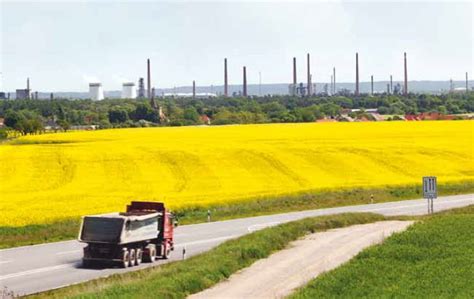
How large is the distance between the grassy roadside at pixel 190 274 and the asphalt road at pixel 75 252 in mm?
1610

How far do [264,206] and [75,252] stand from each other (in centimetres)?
1842

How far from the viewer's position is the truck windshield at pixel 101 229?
34750mm

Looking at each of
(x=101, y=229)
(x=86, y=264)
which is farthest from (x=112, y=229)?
(x=86, y=264)

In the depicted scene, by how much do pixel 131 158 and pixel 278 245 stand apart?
34.4 metres

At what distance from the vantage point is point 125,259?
3484 centimetres

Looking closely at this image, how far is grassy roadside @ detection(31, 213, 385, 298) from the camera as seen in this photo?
2628cm

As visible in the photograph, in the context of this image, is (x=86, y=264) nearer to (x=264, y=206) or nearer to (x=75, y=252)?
(x=75, y=252)

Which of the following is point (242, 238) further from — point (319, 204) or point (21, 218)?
point (319, 204)

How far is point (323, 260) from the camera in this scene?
112 feet

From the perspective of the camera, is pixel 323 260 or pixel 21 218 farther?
pixel 21 218

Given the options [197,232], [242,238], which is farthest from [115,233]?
[197,232]

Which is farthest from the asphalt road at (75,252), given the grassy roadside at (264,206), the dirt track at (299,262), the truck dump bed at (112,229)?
the dirt track at (299,262)

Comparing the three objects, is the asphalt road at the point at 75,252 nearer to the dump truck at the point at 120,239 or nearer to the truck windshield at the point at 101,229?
the dump truck at the point at 120,239

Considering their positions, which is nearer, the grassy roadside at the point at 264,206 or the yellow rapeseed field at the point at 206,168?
the grassy roadside at the point at 264,206
